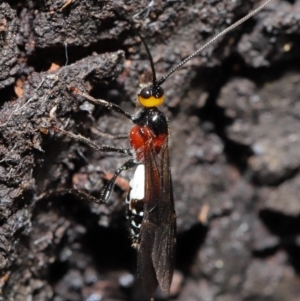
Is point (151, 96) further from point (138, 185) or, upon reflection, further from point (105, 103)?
point (138, 185)

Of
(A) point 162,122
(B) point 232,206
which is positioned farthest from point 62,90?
(B) point 232,206

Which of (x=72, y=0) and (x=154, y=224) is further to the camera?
(x=154, y=224)

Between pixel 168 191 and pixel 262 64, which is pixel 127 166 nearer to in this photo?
pixel 168 191

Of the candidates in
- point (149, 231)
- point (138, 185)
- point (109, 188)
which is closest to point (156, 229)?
point (149, 231)

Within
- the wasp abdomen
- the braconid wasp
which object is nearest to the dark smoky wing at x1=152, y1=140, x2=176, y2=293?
the braconid wasp

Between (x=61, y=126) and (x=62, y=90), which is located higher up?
(x=62, y=90)

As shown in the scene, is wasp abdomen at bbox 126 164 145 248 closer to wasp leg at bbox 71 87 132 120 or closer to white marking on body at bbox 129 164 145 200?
white marking on body at bbox 129 164 145 200

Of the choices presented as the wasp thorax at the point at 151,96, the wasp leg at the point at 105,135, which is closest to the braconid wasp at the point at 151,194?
the wasp thorax at the point at 151,96
